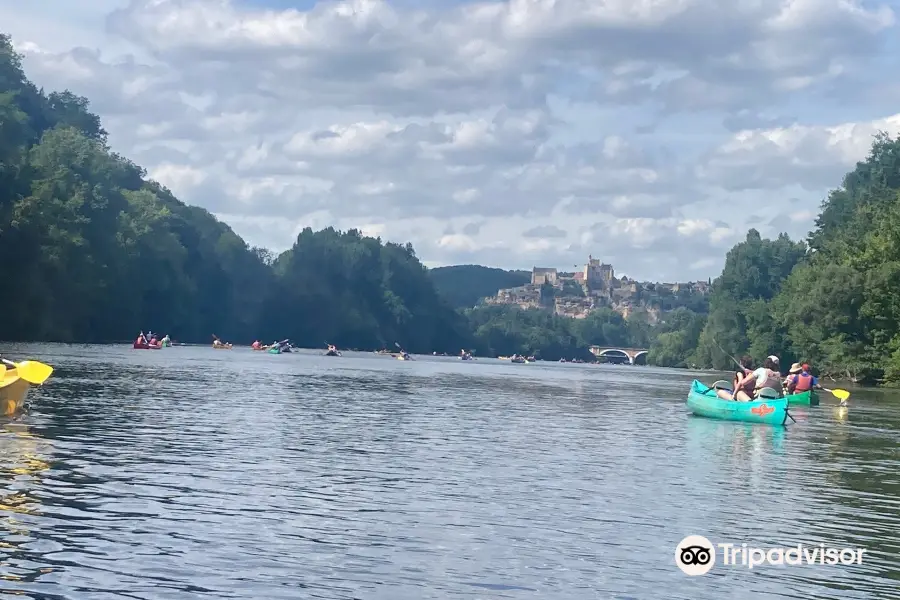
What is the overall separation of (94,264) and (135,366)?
5024 cm

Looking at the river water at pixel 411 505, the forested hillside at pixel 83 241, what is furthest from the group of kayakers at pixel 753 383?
the forested hillside at pixel 83 241

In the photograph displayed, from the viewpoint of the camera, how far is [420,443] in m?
30.1

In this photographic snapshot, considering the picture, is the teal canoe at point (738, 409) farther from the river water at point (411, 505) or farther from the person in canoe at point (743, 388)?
the river water at point (411, 505)

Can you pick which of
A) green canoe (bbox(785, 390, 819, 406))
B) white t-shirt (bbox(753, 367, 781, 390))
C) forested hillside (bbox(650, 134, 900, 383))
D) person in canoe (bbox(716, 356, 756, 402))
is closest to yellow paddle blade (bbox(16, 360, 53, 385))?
person in canoe (bbox(716, 356, 756, 402))

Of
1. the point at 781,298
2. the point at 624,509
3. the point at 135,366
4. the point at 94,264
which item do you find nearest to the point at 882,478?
the point at 624,509

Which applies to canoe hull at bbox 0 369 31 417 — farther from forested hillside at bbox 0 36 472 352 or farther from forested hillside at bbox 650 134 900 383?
forested hillside at bbox 650 134 900 383

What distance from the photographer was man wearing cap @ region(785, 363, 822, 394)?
58.0 m

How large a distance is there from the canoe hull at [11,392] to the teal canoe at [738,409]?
900 inches

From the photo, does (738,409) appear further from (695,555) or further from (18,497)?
(18,497)

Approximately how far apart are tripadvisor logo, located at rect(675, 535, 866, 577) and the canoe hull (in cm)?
1856

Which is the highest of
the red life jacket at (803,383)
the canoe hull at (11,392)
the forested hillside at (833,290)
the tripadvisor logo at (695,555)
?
the forested hillside at (833,290)

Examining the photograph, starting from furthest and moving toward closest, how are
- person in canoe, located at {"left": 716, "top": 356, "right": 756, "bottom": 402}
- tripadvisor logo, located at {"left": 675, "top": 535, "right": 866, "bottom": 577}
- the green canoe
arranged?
the green canoe → person in canoe, located at {"left": 716, "top": 356, "right": 756, "bottom": 402} → tripadvisor logo, located at {"left": 675, "top": 535, "right": 866, "bottom": 577}

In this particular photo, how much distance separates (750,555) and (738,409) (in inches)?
1037

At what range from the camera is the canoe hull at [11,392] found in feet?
99.3
